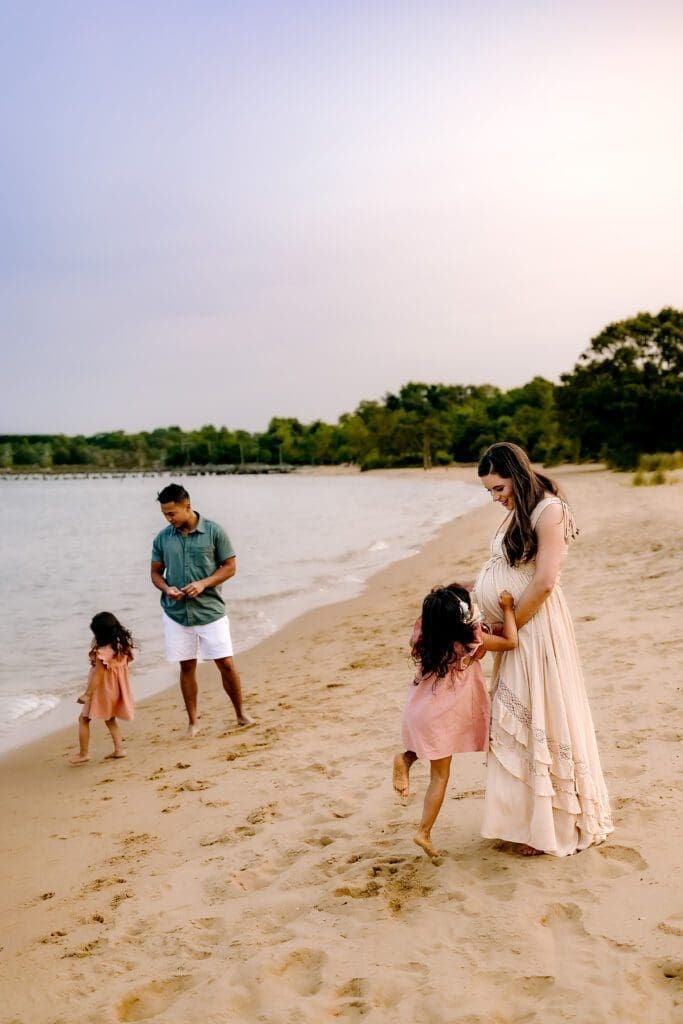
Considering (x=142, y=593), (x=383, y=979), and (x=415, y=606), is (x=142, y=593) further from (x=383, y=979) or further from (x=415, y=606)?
(x=383, y=979)

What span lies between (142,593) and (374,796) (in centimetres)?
1238

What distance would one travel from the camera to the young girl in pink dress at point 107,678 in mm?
6371

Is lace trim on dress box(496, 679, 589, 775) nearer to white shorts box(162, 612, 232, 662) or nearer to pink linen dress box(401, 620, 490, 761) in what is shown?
pink linen dress box(401, 620, 490, 761)

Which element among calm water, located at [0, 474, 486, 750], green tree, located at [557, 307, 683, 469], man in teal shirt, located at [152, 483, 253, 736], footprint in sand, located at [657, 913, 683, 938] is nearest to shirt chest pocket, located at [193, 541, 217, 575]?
man in teal shirt, located at [152, 483, 253, 736]

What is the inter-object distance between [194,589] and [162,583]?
351 millimetres

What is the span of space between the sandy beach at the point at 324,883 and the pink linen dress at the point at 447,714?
1.86 feet

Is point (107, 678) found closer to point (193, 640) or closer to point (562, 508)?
point (193, 640)

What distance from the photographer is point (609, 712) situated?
18.3ft

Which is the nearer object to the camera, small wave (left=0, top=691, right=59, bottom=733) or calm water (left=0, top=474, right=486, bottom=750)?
small wave (left=0, top=691, right=59, bottom=733)

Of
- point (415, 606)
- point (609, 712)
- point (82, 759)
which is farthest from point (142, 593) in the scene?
point (609, 712)

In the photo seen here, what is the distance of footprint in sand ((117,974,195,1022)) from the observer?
9.90 feet

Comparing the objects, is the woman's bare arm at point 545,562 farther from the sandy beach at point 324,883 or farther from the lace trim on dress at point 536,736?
the sandy beach at point 324,883

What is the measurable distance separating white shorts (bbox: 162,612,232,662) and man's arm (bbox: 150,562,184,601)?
0.78ft

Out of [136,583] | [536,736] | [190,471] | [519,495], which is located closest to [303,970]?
[536,736]
